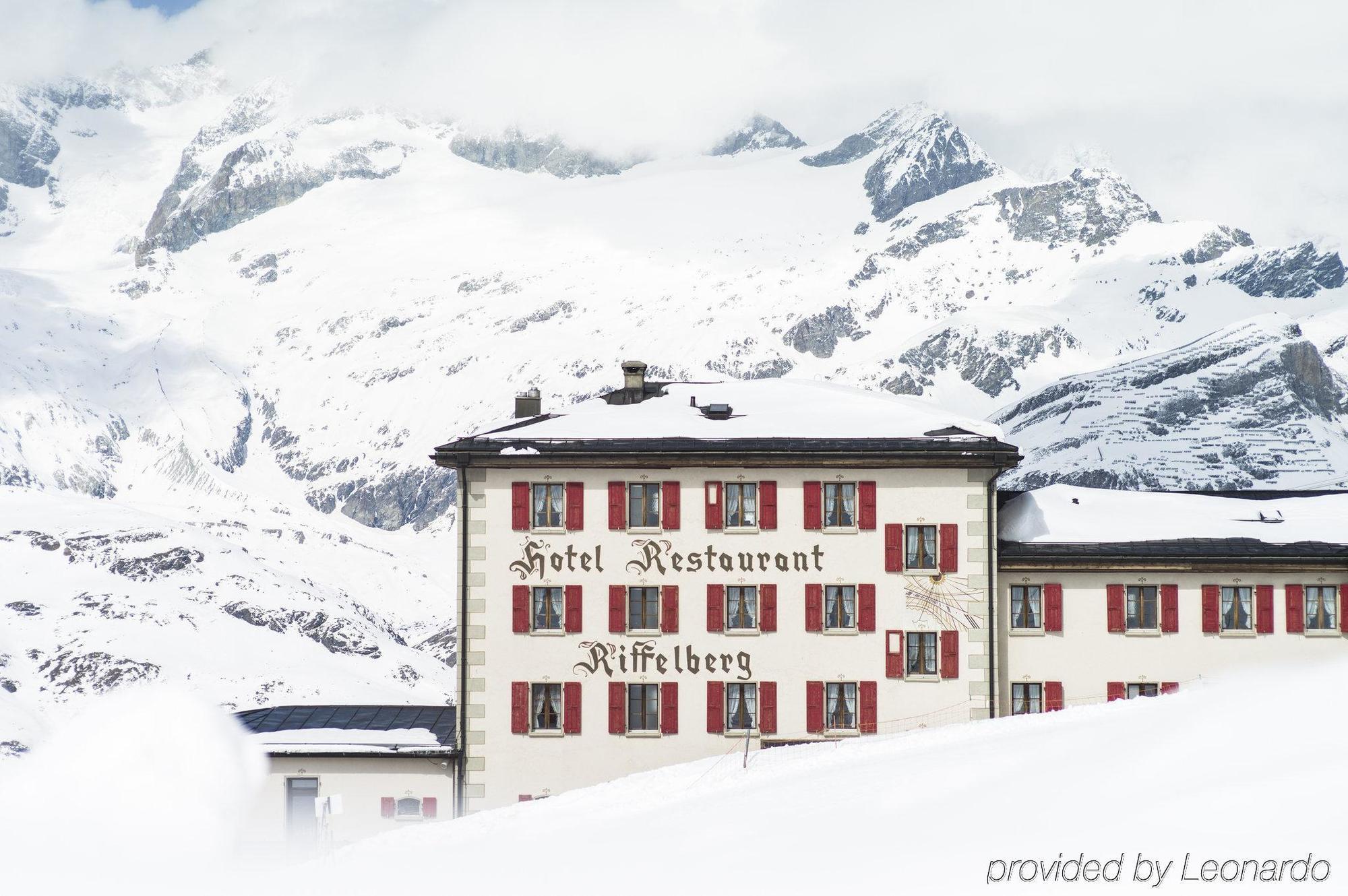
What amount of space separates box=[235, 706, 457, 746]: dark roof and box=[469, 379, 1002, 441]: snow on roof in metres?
9.85

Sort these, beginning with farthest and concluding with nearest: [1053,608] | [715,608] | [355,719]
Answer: [355,719], [1053,608], [715,608]

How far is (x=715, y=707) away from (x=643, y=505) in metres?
6.80

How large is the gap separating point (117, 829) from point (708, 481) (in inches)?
1006

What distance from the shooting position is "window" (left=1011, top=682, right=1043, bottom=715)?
5862 cm

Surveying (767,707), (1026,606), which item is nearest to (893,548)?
(1026,606)

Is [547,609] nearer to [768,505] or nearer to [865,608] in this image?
[768,505]

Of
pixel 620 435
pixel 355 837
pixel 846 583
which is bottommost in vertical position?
pixel 355 837

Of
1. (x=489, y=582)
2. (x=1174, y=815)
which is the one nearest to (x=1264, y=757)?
(x=1174, y=815)

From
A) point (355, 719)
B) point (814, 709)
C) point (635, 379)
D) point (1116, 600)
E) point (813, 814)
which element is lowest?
point (355, 719)

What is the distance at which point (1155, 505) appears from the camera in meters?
61.9

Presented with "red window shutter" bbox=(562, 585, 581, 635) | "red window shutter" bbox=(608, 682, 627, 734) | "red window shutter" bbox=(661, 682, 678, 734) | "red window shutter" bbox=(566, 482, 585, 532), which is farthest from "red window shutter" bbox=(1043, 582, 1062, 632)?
"red window shutter" bbox=(566, 482, 585, 532)

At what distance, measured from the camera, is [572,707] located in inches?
2279

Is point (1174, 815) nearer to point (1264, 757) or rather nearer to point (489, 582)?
point (1264, 757)

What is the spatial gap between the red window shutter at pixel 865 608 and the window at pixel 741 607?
10.7 ft
